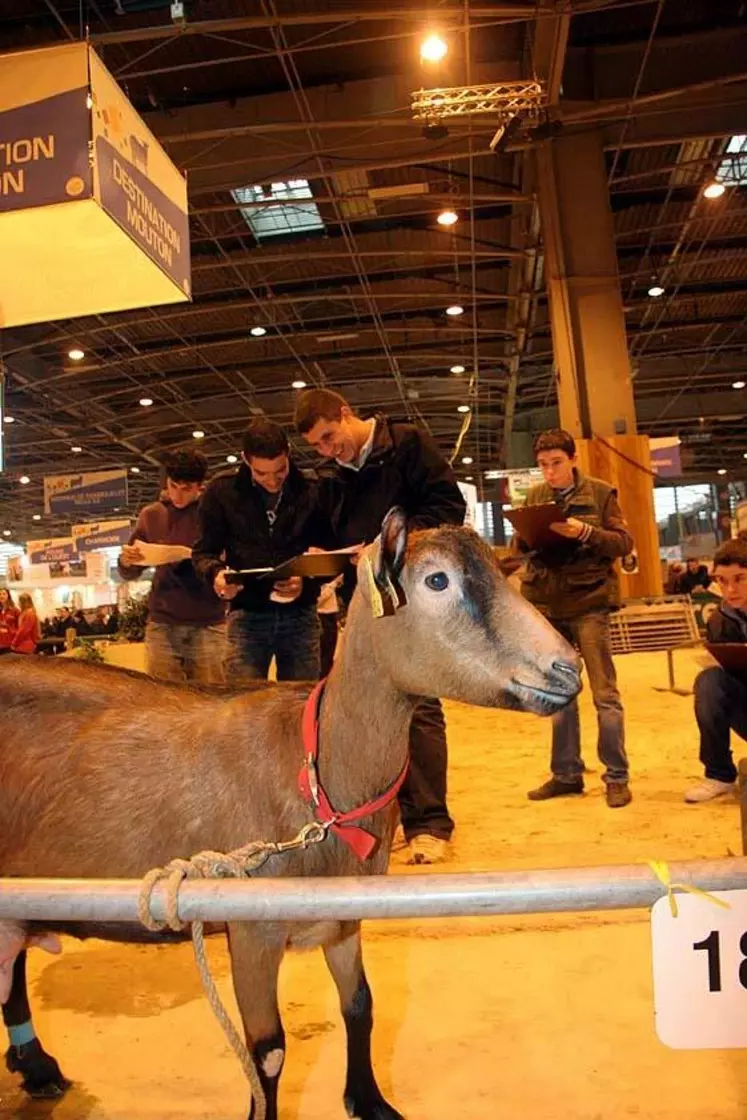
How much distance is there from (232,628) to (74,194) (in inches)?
72.1

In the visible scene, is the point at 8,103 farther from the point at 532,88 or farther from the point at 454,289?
the point at 454,289

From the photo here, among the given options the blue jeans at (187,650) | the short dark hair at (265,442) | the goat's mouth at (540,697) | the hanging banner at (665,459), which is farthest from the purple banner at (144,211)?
the hanging banner at (665,459)

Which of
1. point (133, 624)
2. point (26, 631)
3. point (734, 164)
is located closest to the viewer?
point (26, 631)

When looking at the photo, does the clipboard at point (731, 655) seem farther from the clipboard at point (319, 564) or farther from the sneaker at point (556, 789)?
the clipboard at point (319, 564)

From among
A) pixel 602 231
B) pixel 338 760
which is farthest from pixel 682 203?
pixel 338 760

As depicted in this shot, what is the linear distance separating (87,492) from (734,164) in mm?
13281

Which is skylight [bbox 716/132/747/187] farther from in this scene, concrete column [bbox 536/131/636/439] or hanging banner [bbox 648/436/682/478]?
hanging banner [bbox 648/436/682/478]

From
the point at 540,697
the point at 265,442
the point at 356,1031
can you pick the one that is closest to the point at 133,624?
the point at 265,442

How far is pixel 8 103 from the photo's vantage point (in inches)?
142

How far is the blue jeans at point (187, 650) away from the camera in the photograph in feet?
13.3

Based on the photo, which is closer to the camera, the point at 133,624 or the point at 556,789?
the point at 556,789

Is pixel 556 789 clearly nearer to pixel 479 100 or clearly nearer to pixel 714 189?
pixel 479 100

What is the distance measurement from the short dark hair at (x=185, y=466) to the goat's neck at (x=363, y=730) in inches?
90.5

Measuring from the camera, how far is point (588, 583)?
13.8 feet
